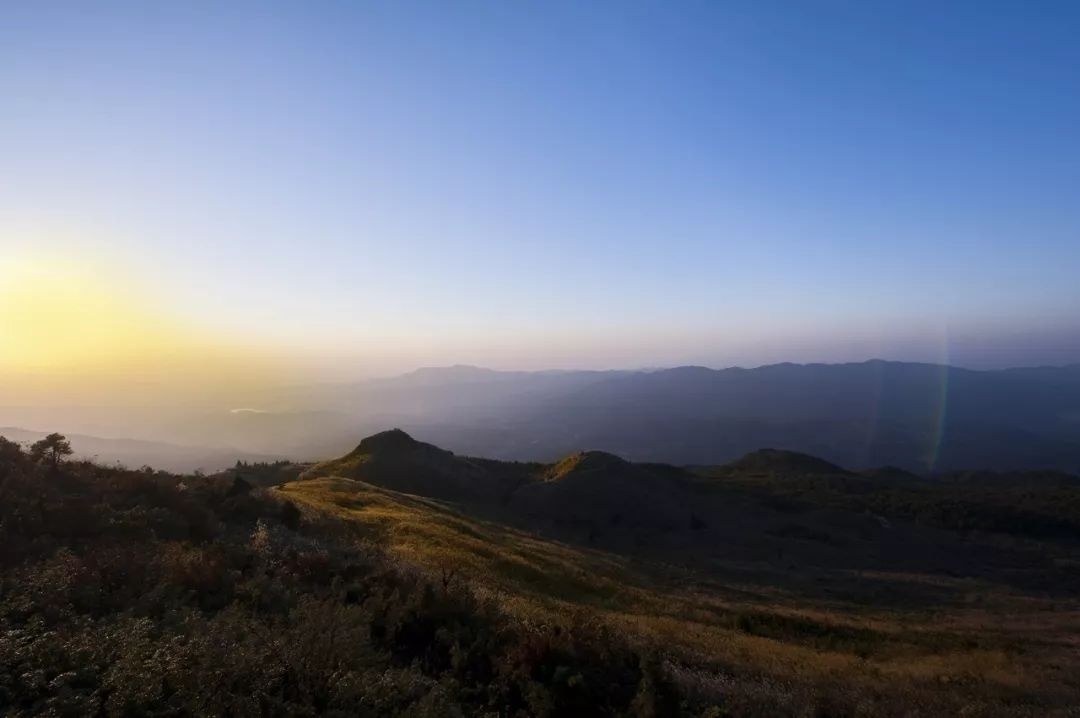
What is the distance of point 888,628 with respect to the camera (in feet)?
69.4

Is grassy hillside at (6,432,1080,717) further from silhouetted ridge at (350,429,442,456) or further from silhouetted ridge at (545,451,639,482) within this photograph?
silhouetted ridge at (350,429,442,456)

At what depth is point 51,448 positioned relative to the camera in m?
16.8

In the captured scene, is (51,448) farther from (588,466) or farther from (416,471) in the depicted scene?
(588,466)

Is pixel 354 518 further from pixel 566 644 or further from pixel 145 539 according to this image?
pixel 566 644

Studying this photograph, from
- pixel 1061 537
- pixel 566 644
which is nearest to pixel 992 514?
pixel 1061 537

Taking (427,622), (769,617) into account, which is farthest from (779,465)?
(427,622)

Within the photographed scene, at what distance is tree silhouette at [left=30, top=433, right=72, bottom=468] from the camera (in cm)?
1638

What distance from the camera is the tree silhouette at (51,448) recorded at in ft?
53.7

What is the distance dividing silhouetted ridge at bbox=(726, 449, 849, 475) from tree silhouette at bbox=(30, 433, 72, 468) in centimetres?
6743

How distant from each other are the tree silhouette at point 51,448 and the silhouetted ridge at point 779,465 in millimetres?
67433

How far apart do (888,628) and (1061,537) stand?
41.8m

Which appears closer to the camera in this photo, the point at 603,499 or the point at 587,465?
the point at 603,499

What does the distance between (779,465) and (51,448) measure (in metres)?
74.9

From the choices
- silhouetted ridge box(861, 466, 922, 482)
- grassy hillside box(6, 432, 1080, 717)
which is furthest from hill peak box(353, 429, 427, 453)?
silhouetted ridge box(861, 466, 922, 482)
